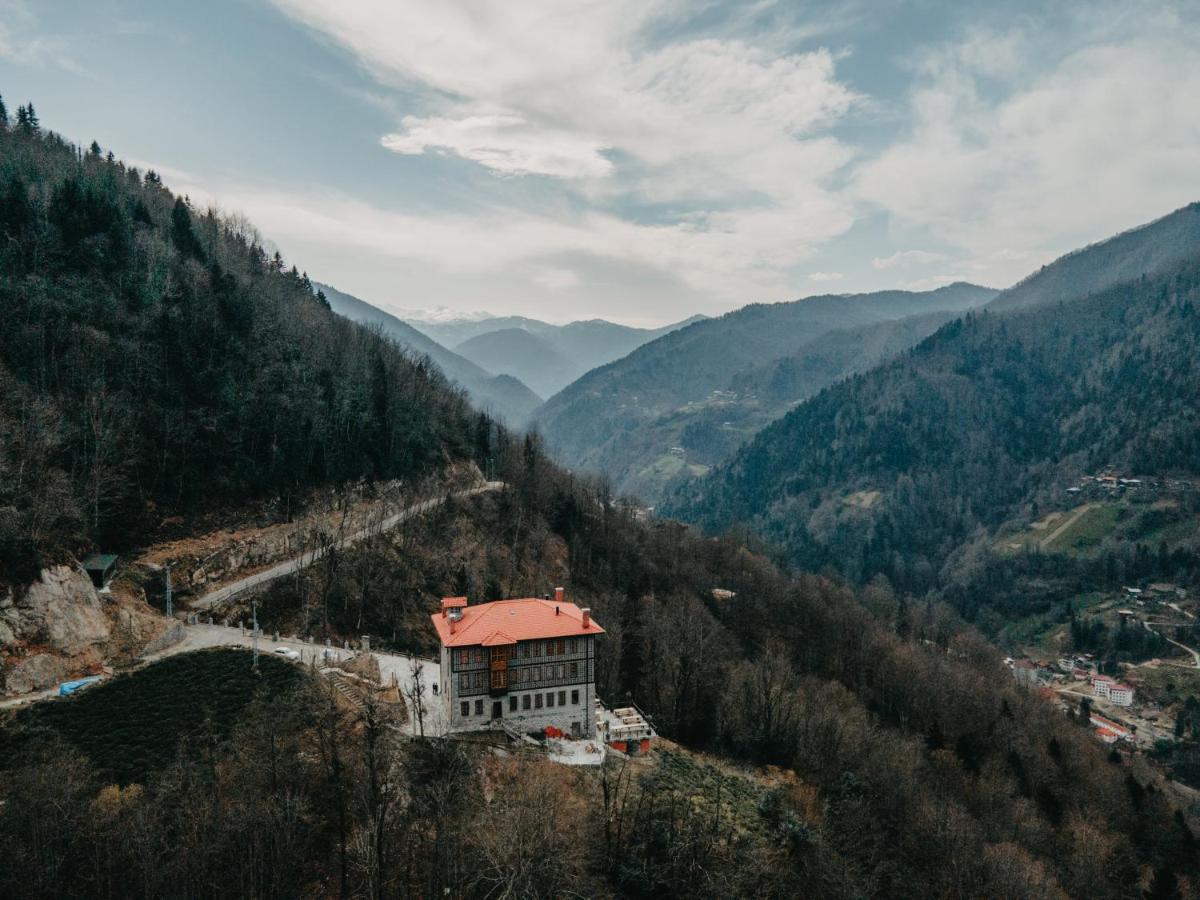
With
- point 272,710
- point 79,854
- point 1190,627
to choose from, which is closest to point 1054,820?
point 272,710

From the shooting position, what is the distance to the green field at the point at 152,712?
3888cm

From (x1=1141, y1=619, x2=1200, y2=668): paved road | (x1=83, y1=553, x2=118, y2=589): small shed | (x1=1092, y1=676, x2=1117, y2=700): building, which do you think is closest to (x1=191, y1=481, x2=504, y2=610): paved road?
(x1=83, y1=553, x2=118, y2=589): small shed

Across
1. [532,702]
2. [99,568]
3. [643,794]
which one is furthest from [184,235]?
[643,794]

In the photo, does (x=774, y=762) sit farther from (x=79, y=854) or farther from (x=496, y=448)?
(x=496, y=448)

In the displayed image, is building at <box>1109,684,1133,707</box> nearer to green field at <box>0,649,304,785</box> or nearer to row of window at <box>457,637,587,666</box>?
row of window at <box>457,637,587,666</box>

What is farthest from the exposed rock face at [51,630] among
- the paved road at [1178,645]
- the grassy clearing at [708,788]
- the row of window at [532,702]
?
the paved road at [1178,645]

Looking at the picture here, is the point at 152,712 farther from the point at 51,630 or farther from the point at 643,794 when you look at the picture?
the point at 643,794

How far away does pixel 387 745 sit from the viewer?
140ft

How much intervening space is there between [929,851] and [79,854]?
51840 mm

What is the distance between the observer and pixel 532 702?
49688 mm

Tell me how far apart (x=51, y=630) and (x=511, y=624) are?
28.4m

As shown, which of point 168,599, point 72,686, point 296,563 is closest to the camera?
point 72,686

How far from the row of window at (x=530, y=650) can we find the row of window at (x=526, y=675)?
800mm

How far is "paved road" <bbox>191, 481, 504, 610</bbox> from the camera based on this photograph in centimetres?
6269
